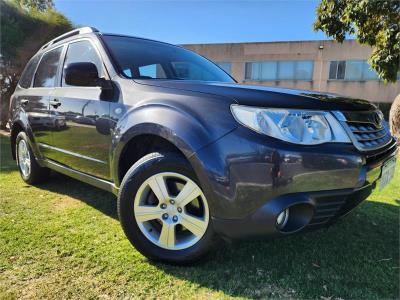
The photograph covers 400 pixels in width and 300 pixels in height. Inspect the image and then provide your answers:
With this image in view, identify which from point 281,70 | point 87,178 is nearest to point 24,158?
point 87,178

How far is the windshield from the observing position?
9.63ft

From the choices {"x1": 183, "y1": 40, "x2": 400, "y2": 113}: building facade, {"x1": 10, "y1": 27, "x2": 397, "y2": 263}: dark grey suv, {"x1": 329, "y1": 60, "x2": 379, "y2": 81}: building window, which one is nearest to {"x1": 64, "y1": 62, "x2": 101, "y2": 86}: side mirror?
{"x1": 10, "y1": 27, "x2": 397, "y2": 263}: dark grey suv

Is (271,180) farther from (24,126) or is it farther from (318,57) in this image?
(318,57)

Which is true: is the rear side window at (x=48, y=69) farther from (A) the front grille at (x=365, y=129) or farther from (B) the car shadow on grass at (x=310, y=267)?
(A) the front grille at (x=365, y=129)

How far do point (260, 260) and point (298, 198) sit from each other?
794 mm

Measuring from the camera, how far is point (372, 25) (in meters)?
7.48

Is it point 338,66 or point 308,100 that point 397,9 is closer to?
point 308,100

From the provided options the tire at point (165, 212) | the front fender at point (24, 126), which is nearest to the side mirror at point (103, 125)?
the tire at point (165, 212)

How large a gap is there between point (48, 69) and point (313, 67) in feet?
75.9

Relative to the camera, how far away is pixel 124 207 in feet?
7.88

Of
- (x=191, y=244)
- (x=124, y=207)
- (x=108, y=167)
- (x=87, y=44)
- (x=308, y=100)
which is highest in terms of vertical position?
(x=87, y=44)

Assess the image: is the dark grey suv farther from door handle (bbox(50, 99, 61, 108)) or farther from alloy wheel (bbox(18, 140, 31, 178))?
alloy wheel (bbox(18, 140, 31, 178))

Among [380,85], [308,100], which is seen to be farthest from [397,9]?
[380,85]

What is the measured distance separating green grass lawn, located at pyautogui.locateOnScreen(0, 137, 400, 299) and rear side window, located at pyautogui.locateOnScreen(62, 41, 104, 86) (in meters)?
1.41
